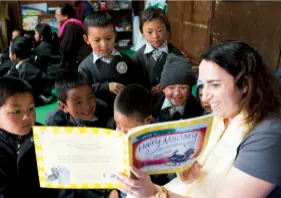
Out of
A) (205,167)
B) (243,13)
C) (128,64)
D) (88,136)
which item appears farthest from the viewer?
(243,13)

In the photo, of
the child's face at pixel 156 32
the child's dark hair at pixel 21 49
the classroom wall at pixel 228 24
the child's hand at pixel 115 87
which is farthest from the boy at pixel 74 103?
the child's dark hair at pixel 21 49

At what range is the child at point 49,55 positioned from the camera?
373 cm

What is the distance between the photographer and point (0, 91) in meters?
1.19

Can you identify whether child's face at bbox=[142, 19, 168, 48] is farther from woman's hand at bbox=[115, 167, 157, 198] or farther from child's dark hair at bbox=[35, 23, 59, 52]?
child's dark hair at bbox=[35, 23, 59, 52]

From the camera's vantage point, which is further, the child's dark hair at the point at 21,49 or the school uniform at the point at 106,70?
the child's dark hair at the point at 21,49

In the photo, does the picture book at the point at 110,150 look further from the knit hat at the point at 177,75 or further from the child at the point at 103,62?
the child at the point at 103,62

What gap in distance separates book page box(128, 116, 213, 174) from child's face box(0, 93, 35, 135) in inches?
22.9

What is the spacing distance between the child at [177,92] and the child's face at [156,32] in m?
0.23

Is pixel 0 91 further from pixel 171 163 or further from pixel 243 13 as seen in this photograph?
pixel 243 13

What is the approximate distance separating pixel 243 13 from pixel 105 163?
9.44ft

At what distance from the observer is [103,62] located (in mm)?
1844

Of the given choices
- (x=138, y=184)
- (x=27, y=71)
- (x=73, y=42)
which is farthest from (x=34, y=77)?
(x=138, y=184)

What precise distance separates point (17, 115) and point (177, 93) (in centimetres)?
86

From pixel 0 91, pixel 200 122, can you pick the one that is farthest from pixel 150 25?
pixel 200 122
